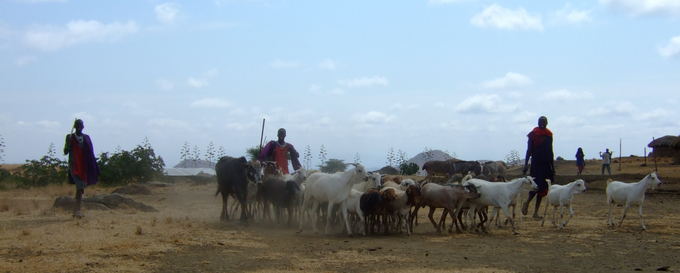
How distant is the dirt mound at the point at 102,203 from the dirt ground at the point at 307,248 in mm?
1305

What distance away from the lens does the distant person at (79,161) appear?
1466 cm

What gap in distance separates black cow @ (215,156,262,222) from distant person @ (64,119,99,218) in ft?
9.04

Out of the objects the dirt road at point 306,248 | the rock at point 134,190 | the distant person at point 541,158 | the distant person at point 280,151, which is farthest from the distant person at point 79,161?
the rock at point 134,190

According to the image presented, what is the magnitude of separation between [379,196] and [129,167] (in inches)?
878

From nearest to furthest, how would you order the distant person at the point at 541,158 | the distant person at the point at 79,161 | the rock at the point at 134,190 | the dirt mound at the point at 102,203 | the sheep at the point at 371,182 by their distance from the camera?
the sheep at the point at 371,182 < the distant person at the point at 79,161 < the distant person at the point at 541,158 < the dirt mound at the point at 102,203 < the rock at the point at 134,190

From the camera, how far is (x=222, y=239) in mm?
12266

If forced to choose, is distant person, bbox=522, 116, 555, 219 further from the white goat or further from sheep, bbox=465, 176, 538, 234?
the white goat

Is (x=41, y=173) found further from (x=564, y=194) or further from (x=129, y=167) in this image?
(x=564, y=194)

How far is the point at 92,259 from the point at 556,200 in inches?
375

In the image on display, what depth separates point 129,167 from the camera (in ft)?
107

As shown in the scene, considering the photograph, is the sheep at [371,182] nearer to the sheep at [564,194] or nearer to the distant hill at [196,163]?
the sheep at [564,194]

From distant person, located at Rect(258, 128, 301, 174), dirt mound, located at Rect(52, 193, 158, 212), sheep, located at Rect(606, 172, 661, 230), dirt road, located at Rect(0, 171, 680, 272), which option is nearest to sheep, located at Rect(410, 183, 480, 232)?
dirt road, located at Rect(0, 171, 680, 272)

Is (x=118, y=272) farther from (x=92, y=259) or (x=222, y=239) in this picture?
(x=222, y=239)

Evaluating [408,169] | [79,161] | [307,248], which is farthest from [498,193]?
[408,169]
